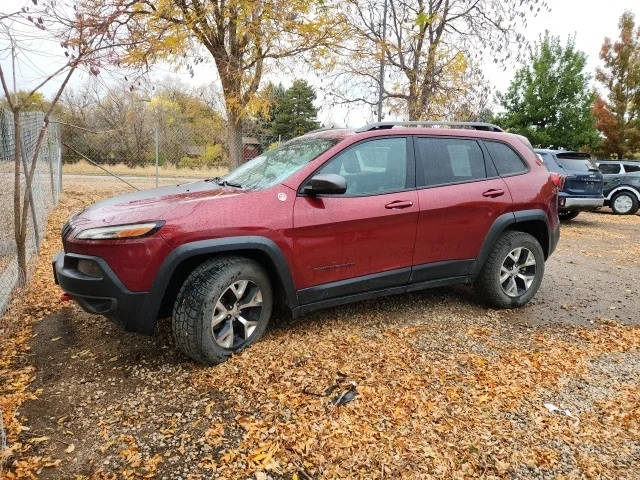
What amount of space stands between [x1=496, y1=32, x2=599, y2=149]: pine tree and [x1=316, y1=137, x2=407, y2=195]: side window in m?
19.7

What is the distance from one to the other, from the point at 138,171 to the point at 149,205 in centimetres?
1639

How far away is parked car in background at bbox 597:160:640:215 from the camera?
13641 mm

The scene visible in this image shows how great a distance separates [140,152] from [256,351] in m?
17.8

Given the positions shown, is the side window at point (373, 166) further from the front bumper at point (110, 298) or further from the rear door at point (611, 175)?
the rear door at point (611, 175)

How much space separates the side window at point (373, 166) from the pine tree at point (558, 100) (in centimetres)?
1974

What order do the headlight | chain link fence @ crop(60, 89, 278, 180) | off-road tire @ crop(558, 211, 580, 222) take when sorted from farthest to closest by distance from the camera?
chain link fence @ crop(60, 89, 278, 180) < off-road tire @ crop(558, 211, 580, 222) < the headlight

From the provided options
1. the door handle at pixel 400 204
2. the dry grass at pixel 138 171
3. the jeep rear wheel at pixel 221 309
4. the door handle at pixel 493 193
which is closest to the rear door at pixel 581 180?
the door handle at pixel 493 193

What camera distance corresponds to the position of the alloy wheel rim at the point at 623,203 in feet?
45.2

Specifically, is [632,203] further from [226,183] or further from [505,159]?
[226,183]

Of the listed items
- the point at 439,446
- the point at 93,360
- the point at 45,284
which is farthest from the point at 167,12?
the point at 439,446

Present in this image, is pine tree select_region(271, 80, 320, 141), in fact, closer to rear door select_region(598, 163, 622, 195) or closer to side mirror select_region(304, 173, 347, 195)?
rear door select_region(598, 163, 622, 195)

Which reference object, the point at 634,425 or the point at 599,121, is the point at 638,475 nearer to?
the point at 634,425

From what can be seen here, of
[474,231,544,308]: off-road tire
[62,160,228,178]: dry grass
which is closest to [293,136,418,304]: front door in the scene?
[474,231,544,308]: off-road tire

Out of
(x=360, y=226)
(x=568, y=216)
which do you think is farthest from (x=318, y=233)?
(x=568, y=216)
